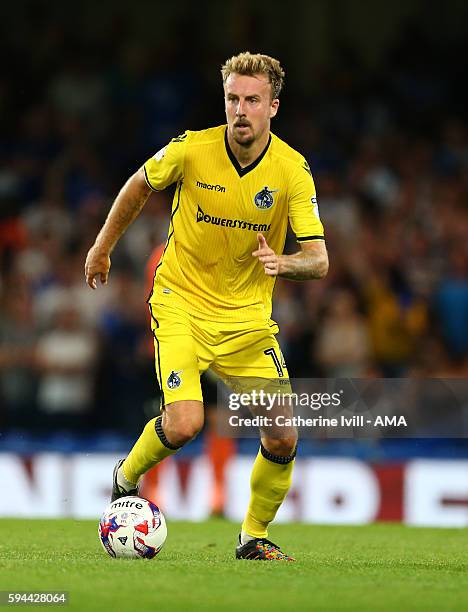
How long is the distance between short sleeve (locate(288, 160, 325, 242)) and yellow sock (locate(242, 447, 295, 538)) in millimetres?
1185

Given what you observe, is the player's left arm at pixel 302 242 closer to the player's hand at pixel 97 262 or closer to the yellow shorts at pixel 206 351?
the yellow shorts at pixel 206 351

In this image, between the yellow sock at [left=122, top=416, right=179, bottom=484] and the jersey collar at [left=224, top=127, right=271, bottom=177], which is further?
the jersey collar at [left=224, top=127, right=271, bottom=177]

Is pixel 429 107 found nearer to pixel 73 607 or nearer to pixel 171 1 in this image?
pixel 171 1

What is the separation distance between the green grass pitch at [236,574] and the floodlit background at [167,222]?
2.75 metres

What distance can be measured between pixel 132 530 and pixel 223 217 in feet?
5.57

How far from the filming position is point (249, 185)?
6883 millimetres

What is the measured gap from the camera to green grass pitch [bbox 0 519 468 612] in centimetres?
533

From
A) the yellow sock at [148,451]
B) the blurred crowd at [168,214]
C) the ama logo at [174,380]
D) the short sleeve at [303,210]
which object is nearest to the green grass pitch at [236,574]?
the yellow sock at [148,451]

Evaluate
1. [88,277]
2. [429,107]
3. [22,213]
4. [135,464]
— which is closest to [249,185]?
[88,277]

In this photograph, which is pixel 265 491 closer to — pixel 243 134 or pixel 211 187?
pixel 211 187

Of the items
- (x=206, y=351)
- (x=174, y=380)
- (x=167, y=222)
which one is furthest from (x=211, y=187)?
(x=167, y=222)

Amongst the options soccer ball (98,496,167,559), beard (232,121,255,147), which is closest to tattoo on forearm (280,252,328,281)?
beard (232,121,255,147)

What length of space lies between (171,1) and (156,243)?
6505 millimetres

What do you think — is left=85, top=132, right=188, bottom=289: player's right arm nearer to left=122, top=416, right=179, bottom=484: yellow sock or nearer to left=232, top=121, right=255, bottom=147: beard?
left=232, top=121, right=255, bottom=147: beard
